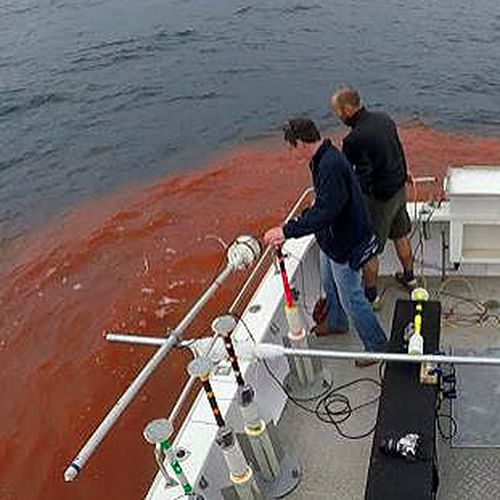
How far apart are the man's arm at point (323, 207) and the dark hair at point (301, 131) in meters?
0.19

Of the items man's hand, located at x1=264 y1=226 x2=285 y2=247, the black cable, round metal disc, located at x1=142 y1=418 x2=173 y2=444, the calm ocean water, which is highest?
man's hand, located at x1=264 y1=226 x2=285 y2=247

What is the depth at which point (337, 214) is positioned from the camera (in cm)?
352

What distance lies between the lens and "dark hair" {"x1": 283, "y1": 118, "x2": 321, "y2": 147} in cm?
346

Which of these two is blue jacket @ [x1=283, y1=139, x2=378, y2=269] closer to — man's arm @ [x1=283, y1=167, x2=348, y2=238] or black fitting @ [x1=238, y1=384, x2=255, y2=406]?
man's arm @ [x1=283, y1=167, x2=348, y2=238]

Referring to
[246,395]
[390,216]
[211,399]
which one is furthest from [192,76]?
[211,399]

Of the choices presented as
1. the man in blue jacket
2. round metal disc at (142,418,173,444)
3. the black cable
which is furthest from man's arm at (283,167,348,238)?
round metal disc at (142,418,173,444)

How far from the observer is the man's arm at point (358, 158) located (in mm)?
3945

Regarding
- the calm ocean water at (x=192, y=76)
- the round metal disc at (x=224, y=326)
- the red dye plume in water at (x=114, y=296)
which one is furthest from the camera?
the calm ocean water at (x=192, y=76)

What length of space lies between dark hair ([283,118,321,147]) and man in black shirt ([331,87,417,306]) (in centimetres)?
42

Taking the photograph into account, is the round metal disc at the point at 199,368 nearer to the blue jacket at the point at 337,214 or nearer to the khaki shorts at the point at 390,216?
the blue jacket at the point at 337,214

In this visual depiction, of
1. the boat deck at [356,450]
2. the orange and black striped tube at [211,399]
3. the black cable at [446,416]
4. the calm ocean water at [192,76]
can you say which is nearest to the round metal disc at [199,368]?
the orange and black striped tube at [211,399]

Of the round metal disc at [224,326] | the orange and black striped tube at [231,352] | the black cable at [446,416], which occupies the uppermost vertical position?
the round metal disc at [224,326]

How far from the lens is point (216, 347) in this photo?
3264 mm

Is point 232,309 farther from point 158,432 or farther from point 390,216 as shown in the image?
point 158,432
